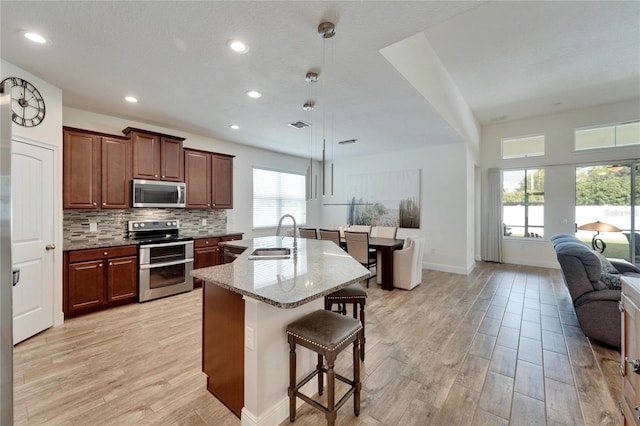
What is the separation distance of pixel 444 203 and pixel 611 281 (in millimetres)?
3045

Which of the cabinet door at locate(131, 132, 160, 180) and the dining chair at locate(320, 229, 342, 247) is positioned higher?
the cabinet door at locate(131, 132, 160, 180)

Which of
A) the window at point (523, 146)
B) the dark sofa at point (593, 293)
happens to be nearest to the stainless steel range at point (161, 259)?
the dark sofa at point (593, 293)

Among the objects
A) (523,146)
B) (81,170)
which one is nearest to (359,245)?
(81,170)

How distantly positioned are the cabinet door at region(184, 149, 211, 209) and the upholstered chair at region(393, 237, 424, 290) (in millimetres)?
3500

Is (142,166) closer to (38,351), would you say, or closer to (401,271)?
(38,351)

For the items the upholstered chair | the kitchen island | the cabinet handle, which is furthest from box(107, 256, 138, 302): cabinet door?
the cabinet handle

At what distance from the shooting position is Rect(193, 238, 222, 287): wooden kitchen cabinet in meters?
4.31

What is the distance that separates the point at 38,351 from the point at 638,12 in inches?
277

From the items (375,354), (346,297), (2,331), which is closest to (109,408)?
(2,331)

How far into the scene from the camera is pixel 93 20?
191 cm

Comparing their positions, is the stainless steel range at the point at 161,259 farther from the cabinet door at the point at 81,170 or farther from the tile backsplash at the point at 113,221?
the cabinet door at the point at 81,170

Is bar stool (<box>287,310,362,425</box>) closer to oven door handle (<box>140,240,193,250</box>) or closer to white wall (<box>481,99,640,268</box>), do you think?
oven door handle (<box>140,240,193,250</box>)

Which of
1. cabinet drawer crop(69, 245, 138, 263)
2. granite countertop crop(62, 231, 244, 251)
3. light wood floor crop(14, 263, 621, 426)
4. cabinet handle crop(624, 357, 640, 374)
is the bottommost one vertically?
light wood floor crop(14, 263, 621, 426)

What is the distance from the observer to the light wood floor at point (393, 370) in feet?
5.69
